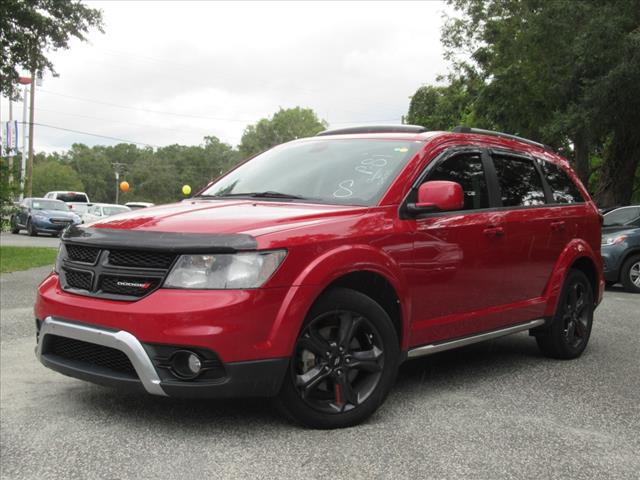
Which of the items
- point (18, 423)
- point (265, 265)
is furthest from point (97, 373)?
point (265, 265)

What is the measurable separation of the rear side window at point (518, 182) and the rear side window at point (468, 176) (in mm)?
247

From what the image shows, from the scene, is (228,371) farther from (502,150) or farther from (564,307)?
(564,307)

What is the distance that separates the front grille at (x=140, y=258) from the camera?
3.56 m

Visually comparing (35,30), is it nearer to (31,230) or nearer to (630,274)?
(31,230)

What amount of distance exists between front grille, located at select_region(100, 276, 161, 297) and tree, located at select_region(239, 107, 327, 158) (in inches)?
4440

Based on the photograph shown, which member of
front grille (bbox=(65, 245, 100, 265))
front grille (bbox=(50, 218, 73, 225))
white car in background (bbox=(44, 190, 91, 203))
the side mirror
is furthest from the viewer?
white car in background (bbox=(44, 190, 91, 203))

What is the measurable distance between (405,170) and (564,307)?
7.54 feet

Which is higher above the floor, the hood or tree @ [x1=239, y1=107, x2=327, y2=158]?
tree @ [x1=239, y1=107, x2=327, y2=158]

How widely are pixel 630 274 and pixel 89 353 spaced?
10773 mm

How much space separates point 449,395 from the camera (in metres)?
4.67

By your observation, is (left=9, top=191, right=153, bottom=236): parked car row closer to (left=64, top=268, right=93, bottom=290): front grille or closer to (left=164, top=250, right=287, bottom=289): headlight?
(left=64, top=268, right=93, bottom=290): front grille

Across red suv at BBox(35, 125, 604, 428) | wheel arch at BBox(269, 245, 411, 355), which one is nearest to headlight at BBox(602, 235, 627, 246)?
red suv at BBox(35, 125, 604, 428)

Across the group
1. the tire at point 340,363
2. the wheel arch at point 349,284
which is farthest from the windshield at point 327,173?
the tire at point 340,363

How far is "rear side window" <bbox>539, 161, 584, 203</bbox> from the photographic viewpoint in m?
6.02
